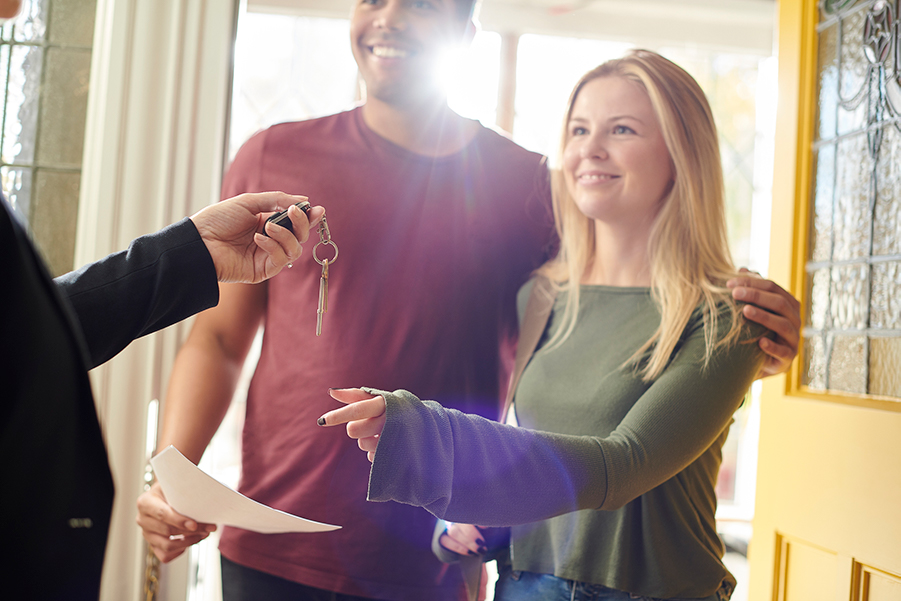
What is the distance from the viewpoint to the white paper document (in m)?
0.77

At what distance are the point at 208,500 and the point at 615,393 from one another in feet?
1.98

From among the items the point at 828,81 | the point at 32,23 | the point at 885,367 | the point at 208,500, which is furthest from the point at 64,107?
the point at 885,367

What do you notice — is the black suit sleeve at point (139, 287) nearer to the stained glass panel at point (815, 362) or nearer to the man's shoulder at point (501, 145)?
the man's shoulder at point (501, 145)

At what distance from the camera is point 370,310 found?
1.16 meters

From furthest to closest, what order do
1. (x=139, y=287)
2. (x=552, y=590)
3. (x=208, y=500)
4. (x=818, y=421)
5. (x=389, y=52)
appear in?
(x=818, y=421)
(x=389, y=52)
(x=552, y=590)
(x=208, y=500)
(x=139, y=287)

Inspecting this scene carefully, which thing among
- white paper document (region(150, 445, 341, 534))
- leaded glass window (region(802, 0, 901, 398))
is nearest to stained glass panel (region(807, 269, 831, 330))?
leaded glass window (region(802, 0, 901, 398))

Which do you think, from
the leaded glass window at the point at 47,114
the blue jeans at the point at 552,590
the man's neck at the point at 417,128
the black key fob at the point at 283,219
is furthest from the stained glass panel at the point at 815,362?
the leaded glass window at the point at 47,114

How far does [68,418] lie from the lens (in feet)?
1.38

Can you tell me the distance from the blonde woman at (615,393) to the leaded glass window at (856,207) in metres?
0.37

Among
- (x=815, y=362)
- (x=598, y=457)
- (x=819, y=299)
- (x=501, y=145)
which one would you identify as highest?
(x=501, y=145)

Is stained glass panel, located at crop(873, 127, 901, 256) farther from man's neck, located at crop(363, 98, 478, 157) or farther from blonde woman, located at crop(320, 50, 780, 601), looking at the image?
man's neck, located at crop(363, 98, 478, 157)

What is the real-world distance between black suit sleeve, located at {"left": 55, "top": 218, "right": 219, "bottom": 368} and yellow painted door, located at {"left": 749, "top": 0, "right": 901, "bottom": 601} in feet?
3.86

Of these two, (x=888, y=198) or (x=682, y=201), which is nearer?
(x=682, y=201)

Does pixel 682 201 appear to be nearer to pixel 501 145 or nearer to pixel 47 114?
pixel 501 145
